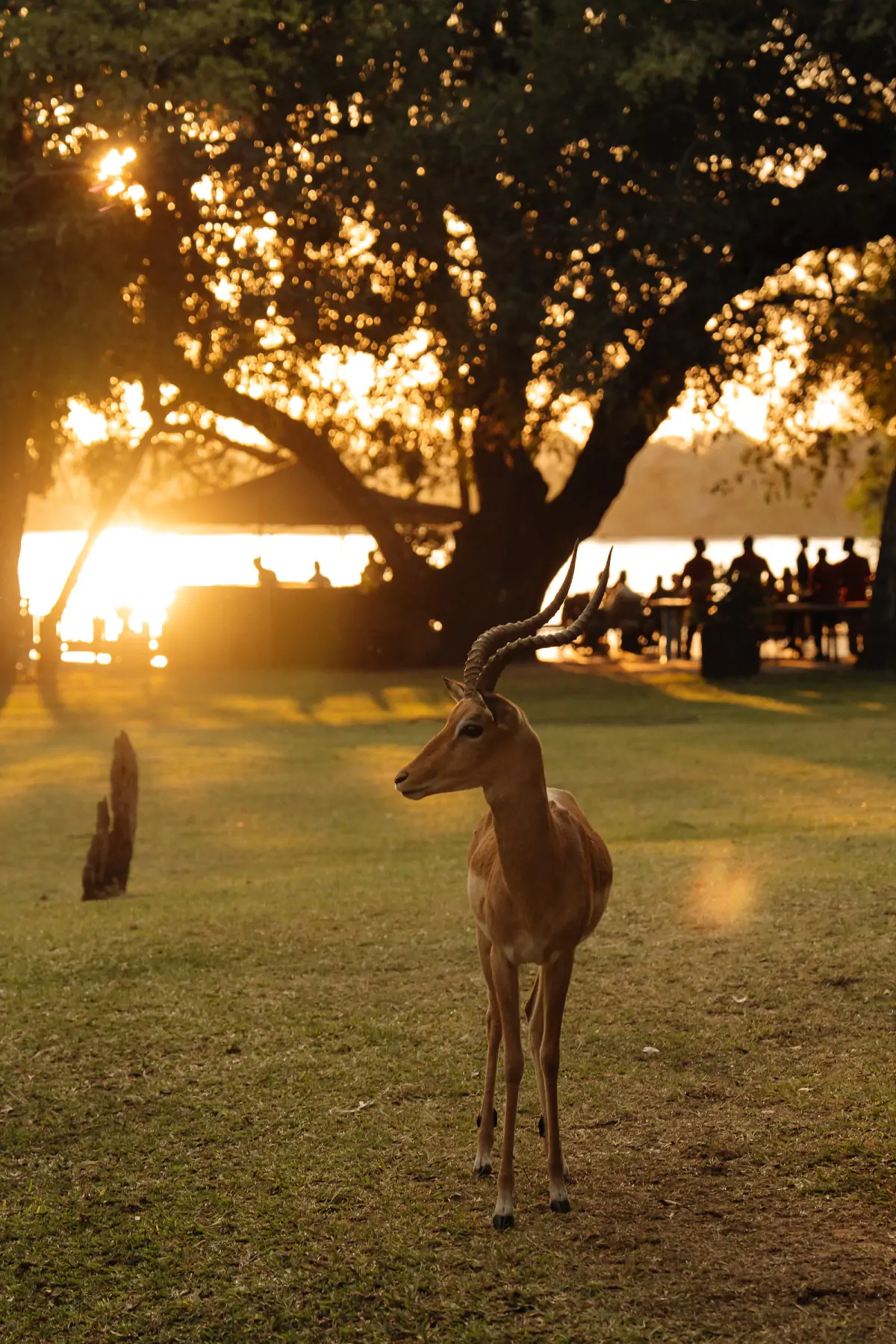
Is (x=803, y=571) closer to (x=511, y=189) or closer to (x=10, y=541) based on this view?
(x=511, y=189)

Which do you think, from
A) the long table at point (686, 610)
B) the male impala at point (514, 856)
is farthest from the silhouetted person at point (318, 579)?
the male impala at point (514, 856)

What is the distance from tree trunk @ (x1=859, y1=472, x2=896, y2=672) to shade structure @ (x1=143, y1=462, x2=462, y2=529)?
8951 millimetres

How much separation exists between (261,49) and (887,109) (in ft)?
30.4

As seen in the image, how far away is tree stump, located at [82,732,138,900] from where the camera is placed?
10.8m

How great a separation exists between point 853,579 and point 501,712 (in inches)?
1057

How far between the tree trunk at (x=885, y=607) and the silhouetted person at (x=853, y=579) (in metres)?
3.29

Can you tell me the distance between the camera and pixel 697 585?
28.3 meters

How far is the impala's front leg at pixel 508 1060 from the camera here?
17.7 feet

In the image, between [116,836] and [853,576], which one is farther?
[853,576]

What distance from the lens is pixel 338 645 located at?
29516mm

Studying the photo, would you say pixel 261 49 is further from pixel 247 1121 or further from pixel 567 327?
pixel 247 1121

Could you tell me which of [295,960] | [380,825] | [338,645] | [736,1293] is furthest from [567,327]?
[736,1293]

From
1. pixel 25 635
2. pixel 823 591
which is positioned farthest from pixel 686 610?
pixel 25 635

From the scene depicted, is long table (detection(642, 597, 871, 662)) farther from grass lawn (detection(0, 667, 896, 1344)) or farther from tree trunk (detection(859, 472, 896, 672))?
grass lawn (detection(0, 667, 896, 1344))
